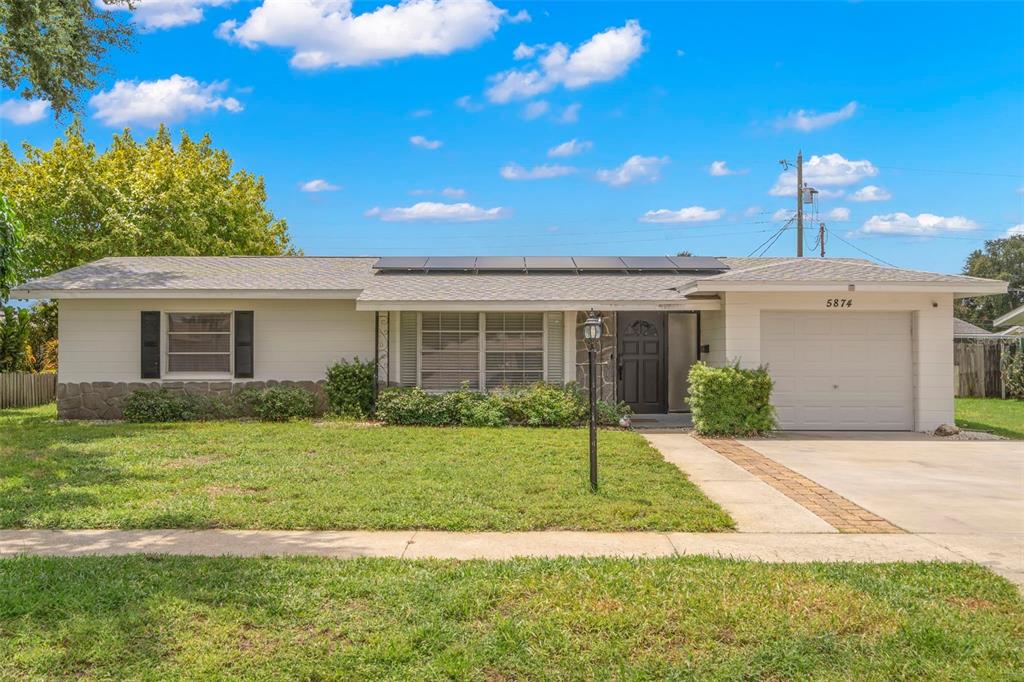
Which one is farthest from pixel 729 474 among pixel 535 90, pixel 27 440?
pixel 535 90

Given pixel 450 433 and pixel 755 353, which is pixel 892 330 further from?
pixel 450 433

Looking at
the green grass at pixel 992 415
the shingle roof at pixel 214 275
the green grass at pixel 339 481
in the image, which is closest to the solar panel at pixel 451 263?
the shingle roof at pixel 214 275

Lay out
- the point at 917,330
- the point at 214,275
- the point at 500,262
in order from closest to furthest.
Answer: the point at 917,330 → the point at 214,275 → the point at 500,262

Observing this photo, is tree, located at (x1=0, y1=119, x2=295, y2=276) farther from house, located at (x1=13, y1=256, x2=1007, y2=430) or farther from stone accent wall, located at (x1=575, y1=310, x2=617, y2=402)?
stone accent wall, located at (x1=575, y1=310, x2=617, y2=402)

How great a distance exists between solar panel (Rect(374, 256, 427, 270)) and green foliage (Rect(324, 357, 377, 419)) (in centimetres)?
305

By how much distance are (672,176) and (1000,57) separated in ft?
29.2

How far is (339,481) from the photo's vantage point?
756cm

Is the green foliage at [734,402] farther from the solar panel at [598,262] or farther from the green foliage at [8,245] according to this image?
the green foliage at [8,245]

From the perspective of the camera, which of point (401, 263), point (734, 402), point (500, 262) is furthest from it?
point (500, 262)

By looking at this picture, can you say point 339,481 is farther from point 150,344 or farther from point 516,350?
point 150,344

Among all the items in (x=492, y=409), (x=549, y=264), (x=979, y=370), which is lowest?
A: (x=492, y=409)

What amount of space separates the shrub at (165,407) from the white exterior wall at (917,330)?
10105 mm

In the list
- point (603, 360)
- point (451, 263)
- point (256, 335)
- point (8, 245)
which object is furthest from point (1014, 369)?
point (8, 245)

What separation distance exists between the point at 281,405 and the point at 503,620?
407 inches
